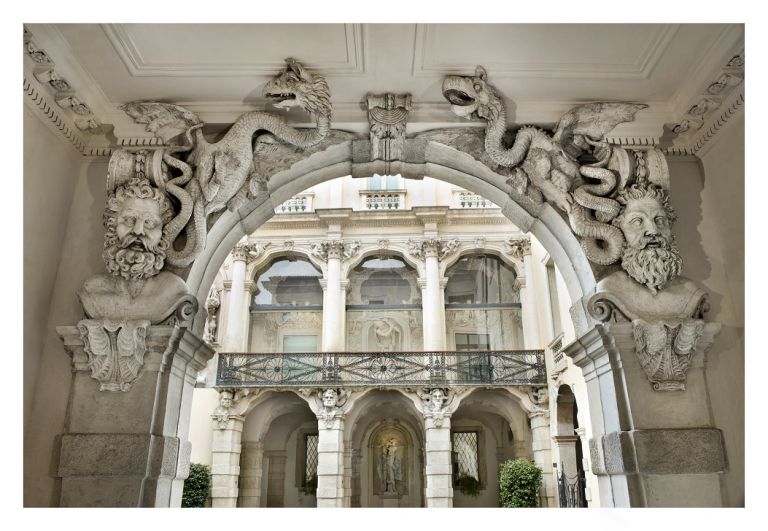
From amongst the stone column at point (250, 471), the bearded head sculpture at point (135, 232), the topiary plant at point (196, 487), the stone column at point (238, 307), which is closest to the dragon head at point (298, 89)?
the bearded head sculpture at point (135, 232)

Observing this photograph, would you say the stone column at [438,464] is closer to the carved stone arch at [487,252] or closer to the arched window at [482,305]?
the arched window at [482,305]

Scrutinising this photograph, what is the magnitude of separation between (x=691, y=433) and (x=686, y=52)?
225cm

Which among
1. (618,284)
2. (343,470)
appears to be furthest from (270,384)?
(618,284)

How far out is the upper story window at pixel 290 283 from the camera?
15695 millimetres

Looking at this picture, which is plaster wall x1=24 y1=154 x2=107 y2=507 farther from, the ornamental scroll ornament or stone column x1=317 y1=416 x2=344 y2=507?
stone column x1=317 y1=416 x2=344 y2=507

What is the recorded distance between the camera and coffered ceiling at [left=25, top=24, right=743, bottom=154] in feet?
10.1

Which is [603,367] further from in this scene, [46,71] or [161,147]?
[46,71]

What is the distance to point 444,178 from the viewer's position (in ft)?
13.4

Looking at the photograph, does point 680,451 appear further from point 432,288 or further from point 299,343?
point 299,343

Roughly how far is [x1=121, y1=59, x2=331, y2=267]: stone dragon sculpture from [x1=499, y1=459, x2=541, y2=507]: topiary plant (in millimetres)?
10262

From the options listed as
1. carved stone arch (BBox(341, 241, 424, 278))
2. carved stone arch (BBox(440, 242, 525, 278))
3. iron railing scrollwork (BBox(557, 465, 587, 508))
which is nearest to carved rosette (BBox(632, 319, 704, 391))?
iron railing scrollwork (BBox(557, 465, 587, 508))

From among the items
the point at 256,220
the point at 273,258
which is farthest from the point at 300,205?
the point at 256,220

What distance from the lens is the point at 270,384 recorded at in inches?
528

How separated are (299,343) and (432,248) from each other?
4.73 meters
